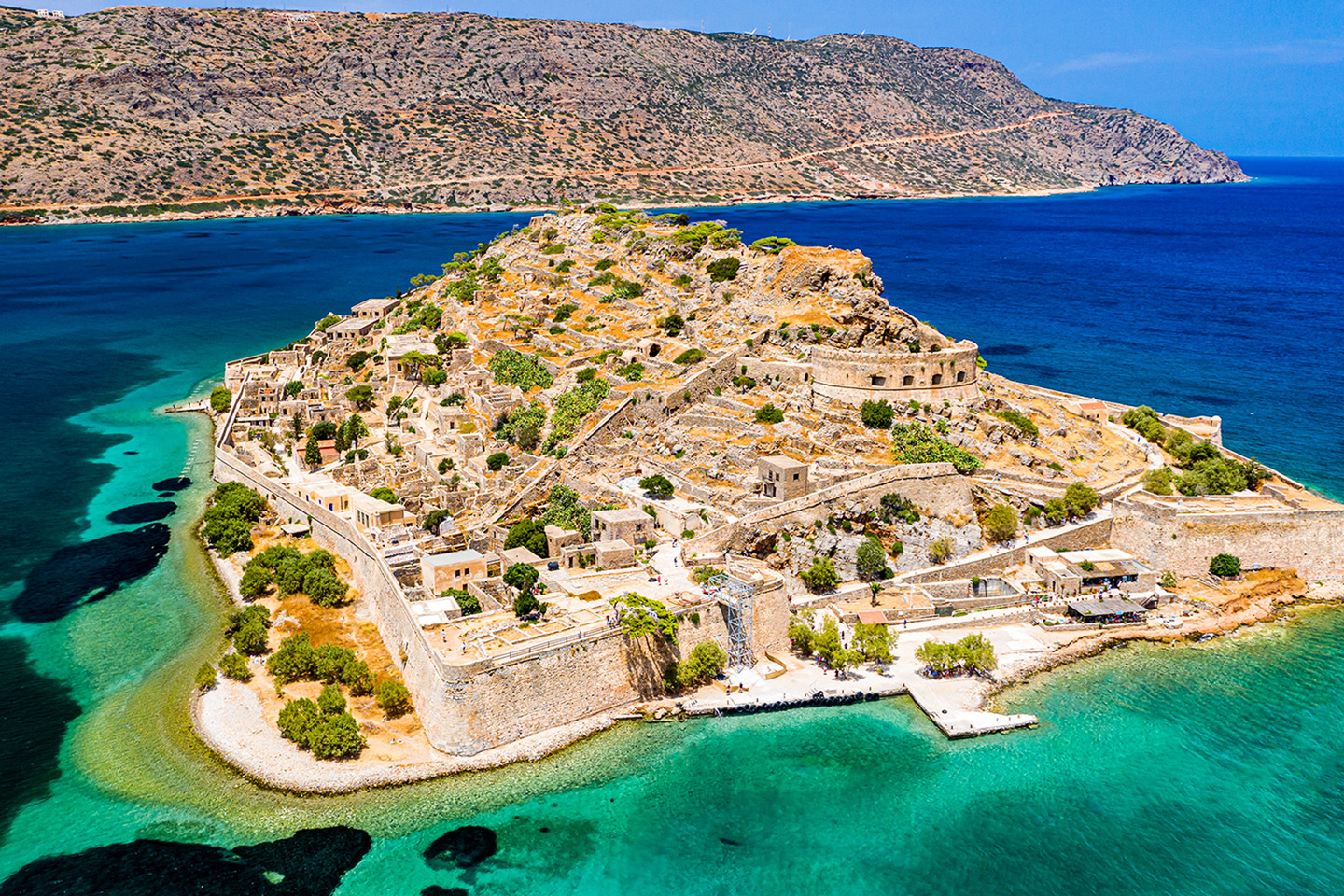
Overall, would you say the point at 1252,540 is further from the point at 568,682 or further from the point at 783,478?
the point at 568,682

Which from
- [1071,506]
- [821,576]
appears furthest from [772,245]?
[821,576]

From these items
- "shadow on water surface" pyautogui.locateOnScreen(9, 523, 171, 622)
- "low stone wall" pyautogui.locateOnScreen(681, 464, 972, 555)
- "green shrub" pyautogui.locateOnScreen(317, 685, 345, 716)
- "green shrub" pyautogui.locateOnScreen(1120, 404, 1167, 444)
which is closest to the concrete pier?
"low stone wall" pyautogui.locateOnScreen(681, 464, 972, 555)

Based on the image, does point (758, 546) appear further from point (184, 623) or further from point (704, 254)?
point (704, 254)

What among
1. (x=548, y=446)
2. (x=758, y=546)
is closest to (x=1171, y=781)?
(x=758, y=546)

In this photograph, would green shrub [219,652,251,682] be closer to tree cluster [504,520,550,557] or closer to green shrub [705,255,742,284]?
tree cluster [504,520,550,557]

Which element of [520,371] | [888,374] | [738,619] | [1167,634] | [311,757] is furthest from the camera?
[520,371]

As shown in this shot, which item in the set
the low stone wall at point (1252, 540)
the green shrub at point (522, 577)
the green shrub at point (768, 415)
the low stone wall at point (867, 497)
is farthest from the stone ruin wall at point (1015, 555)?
the green shrub at point (522, 577)
